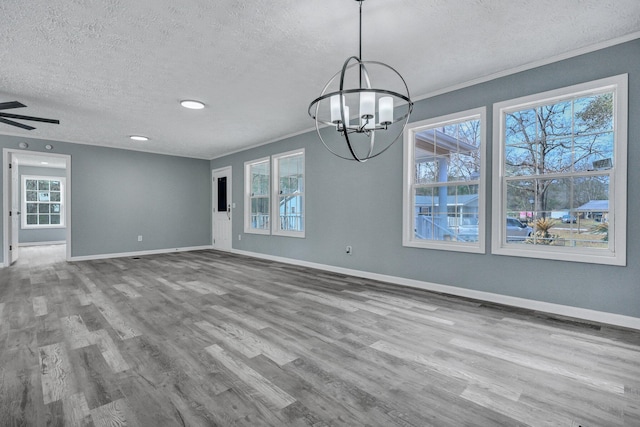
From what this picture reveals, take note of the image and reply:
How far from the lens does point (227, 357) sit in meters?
2.15

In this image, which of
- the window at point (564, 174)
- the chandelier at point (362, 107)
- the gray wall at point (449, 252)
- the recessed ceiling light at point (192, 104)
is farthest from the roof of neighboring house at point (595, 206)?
the recessed ceiling light at point (192, 104)

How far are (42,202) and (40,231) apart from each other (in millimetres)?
860

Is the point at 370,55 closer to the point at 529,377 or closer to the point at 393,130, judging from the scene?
the point at 393,130

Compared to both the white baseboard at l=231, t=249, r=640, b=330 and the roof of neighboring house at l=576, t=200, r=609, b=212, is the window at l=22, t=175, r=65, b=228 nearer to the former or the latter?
the white baseboard at l=231, t=249, r=640, b=330

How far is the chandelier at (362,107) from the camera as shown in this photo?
1942 mm

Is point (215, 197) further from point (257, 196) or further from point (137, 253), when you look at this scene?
point (137, 253)

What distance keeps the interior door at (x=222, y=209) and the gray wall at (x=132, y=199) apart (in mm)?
268

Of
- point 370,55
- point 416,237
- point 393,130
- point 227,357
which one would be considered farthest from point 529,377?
point 393,130

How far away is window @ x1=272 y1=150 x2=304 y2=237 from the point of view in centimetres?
579

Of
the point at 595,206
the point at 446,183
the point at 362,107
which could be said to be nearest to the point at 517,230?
the point at 595,206

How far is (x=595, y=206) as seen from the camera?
2.86 meters

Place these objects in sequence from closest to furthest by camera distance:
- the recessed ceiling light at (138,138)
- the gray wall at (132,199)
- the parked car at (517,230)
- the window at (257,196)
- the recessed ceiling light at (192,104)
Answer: the parked car at (517,230)
the recessed ceiling light at (192,104)
the recessed ceiling light at (138,138)
the gray wall at (132,199)
the window at (257,196)

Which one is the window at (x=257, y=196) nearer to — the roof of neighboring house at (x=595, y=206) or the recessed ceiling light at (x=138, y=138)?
the recessed ceiling light at (x=138, y=138)

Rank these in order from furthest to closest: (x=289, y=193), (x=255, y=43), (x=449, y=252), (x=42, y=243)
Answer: (x=42, y=243) < (x=289, y=193) < (x=449, y=252) < (x=255, y=43)
